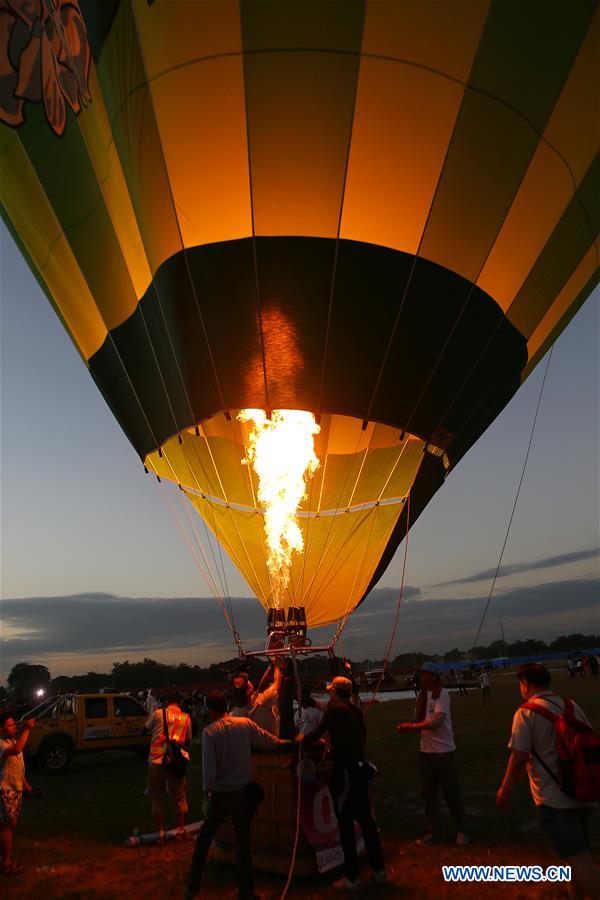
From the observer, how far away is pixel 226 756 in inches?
154

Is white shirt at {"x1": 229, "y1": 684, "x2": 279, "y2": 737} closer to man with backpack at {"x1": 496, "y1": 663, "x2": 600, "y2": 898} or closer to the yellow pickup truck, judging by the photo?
man with backpack at {"x1": 496, "y1": 663, "x2": 600, "y2": 898}

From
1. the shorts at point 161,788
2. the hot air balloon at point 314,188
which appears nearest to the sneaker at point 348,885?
the shorts at point 161,788

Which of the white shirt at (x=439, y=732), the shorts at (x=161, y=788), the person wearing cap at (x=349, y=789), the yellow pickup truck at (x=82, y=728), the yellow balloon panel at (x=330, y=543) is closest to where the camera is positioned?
the person wearing cap at (x=349, y=789)

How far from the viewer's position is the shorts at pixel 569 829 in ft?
10.2

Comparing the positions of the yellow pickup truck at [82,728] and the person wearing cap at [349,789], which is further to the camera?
the yellow pickup truck at [82,728]

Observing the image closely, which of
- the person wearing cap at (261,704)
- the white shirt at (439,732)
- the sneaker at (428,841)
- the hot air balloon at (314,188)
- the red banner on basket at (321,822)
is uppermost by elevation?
the hot air balloon at (314,188)

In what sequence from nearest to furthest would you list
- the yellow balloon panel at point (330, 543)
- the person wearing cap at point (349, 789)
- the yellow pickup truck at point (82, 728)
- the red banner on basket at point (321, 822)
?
the person wearing cap at point (349, 789) < the red banner on basket at point (321, 822) < the yellow balloon panel at point (330, 543) < the yellow pickup truck at point (82, 728)

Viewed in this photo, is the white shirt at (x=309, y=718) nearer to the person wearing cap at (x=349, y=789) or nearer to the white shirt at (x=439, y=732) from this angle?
the white shirt at (x=439, y=732)

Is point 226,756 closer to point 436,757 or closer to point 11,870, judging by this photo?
point 436,757

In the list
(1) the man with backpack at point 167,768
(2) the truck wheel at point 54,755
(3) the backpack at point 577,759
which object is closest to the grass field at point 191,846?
(1) the man with backpack at point 167,768

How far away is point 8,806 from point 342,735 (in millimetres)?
2588

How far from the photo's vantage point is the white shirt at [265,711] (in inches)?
198

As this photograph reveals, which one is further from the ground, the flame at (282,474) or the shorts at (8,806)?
the flame at (282,474)

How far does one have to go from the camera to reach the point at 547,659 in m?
74.8
